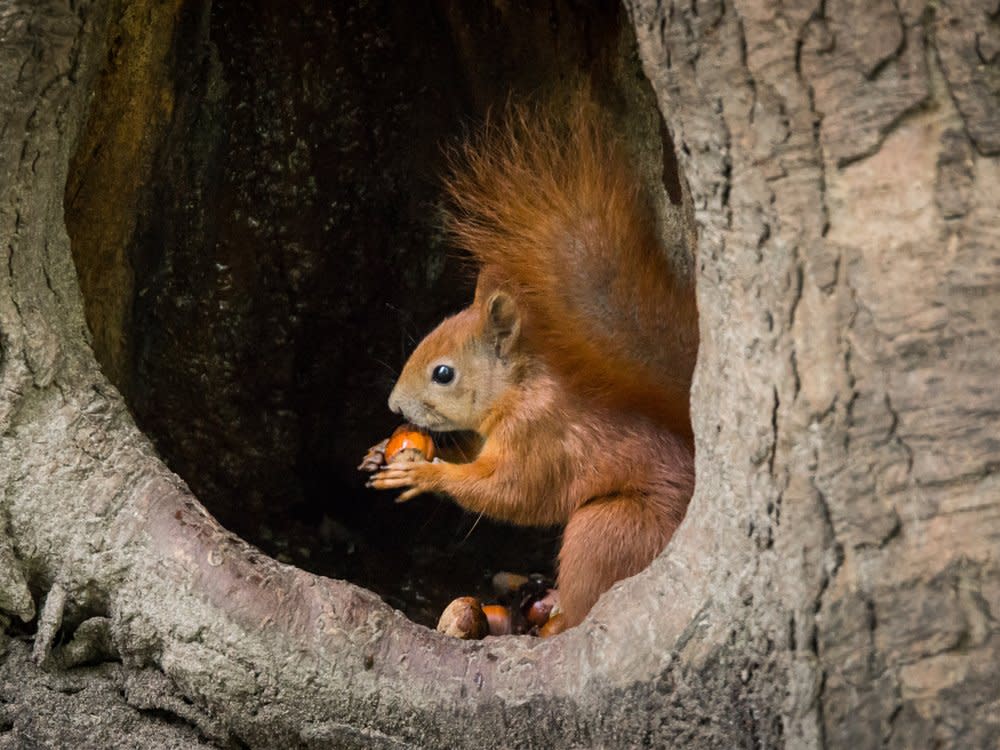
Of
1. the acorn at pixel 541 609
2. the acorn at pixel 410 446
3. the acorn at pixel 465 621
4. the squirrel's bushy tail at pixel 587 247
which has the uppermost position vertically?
the squirrel's bushy tail at pixel 587 247

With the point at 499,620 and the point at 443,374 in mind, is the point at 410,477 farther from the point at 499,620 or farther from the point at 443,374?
the point at 499,620

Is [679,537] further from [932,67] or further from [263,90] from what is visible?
[263,90]

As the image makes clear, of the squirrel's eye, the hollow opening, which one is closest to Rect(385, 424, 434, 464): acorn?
the squirrel's eye

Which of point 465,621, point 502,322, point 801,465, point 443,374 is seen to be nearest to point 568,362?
point 502,322

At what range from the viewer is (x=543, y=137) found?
233cm

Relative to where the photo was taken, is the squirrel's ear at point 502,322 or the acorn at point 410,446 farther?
the acorn at point 410,446

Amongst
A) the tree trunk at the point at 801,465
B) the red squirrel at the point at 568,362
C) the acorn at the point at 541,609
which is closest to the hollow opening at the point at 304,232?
the acorn at the point at 541,609

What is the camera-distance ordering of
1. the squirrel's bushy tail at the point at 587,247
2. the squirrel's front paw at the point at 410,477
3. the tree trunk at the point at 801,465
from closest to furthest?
the tree trunk at the point at 801,465 → the squirrel's bushy tail at the point at 587,247 → the squirrel's front paw at the point at 410,477

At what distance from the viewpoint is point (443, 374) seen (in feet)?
8.76

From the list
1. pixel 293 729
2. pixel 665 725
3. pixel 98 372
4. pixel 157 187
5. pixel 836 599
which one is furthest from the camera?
pixel 157 187

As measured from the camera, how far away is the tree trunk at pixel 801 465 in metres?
1.38

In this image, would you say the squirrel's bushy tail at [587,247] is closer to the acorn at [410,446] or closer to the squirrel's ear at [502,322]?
the squirrel's ear at [502,322]

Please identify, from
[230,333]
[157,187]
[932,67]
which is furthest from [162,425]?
[932,67]

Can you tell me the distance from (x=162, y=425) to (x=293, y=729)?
49.7 inches
